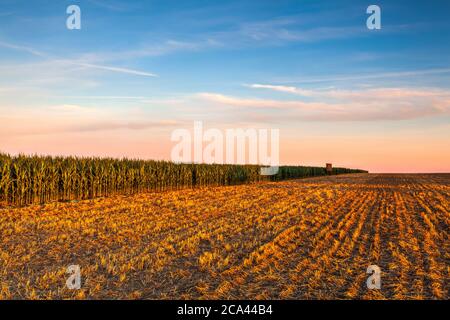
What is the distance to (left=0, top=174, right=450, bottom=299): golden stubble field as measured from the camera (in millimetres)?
7812

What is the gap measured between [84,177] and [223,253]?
685 inches

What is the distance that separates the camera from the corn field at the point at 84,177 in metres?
21.6

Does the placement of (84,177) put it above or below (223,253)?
above

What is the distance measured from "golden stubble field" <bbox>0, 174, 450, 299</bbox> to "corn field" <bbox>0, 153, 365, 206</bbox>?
Answer: 3.13 metres

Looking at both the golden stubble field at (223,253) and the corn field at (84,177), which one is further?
the corn field at (84,177)

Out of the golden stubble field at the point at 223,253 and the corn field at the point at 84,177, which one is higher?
the corn field at the point at 84,177

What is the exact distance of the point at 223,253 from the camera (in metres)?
10.6

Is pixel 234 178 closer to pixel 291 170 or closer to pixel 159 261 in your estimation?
pixel 291 170

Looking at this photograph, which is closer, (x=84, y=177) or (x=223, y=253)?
(x=223, y=253)

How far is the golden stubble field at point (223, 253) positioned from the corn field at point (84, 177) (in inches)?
123

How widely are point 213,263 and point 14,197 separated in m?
15.9
